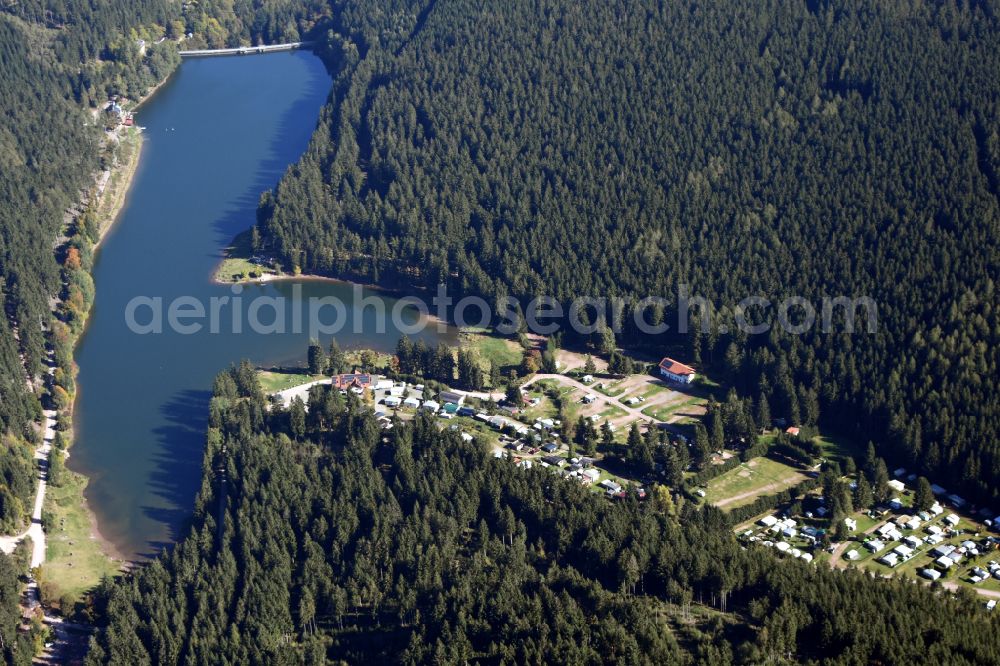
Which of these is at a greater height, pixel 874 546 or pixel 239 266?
pixel 239 266

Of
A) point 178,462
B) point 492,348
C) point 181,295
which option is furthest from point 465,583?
point 181,295

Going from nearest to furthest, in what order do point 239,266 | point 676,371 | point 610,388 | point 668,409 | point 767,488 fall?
1. point 767,488
2. point 668,409
3. point 610,388
4. point 676,371
5. point 239,266

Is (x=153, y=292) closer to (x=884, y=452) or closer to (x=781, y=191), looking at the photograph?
(x=781, y=191)

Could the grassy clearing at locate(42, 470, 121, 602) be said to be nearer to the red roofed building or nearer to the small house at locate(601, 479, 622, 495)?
the small house at locate(601, 479, 622, 495)

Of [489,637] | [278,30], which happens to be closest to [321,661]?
[489,637]

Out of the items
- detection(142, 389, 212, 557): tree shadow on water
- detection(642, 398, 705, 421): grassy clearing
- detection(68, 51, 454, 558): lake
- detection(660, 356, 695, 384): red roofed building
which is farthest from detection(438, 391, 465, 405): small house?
detection(142, 389, 212, 557): tree shadow on water

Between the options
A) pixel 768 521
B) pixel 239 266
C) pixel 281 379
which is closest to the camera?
pixel 768 521

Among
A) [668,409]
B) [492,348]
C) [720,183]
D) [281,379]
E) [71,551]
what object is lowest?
[71,551]

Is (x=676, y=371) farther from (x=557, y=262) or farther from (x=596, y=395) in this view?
(x=557, y=262)
